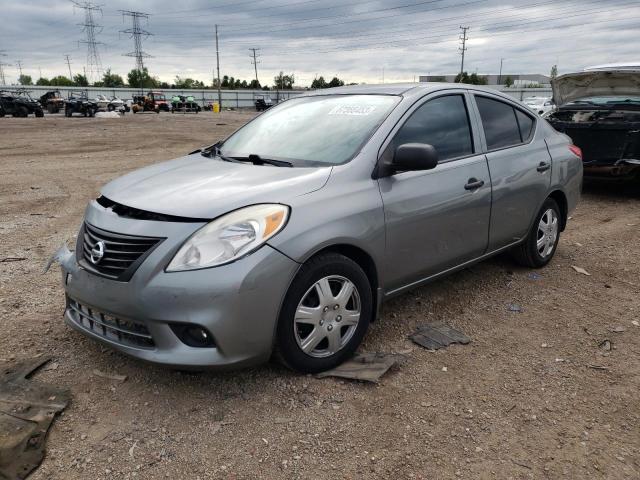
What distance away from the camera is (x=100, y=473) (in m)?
2.36

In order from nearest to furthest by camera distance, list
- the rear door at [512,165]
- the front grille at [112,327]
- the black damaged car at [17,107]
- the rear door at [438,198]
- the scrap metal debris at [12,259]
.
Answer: the front grille at [112,327], the rear door at [438,198], the rear door at [512,165], the scrap metal debris at [12,259], the black damaged car at [17,107]

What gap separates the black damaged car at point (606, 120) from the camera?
7.79 meters

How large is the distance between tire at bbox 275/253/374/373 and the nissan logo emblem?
3.24 feet

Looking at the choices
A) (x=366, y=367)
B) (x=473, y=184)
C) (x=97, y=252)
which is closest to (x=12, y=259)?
(x=97, y=252)

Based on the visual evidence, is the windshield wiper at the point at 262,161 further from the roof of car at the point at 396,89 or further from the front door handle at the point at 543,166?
the front door handle at the point at 543,166

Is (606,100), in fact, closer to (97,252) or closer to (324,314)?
(324,314)

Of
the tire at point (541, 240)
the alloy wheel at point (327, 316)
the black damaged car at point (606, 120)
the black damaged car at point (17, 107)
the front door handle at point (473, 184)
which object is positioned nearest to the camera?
the alloy wheel at point (327, 316)

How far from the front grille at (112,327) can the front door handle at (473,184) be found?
237 centimetres

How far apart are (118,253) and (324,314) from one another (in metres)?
1.13

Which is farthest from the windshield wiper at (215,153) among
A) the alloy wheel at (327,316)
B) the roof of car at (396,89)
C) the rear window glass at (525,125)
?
the rear window glass at (525,125)

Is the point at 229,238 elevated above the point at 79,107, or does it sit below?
below

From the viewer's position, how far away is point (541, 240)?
490cm

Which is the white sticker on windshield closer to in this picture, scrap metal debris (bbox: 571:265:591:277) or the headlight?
the headlight

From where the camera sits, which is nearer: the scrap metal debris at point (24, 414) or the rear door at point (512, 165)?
the scrap metal debris at point (24, 414)
